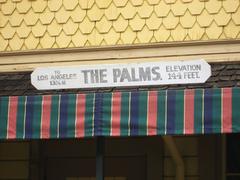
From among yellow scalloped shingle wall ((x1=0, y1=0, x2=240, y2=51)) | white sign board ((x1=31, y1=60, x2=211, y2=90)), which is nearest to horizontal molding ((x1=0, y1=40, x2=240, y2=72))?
yellow scalloped shingle wall ((x1=0, y1=0, x2=240, y2=51))

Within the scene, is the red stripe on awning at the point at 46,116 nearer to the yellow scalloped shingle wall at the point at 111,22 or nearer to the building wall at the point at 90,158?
the yellow scalloped shingle wall at the point at 111,22

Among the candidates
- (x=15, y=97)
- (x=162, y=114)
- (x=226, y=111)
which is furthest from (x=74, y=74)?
(x=226, y=111)

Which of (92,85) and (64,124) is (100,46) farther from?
(64,124)

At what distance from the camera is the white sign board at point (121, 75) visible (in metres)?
8.14

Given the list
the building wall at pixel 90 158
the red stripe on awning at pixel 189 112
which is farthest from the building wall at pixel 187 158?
the red stripe on awning at pixel 189 112

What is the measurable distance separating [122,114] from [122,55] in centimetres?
126

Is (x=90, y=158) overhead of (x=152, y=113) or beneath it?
beneath

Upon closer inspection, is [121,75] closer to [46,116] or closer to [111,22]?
[111,22]

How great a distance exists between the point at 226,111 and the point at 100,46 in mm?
2170

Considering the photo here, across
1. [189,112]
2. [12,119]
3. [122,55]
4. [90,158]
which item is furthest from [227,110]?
[90,158]

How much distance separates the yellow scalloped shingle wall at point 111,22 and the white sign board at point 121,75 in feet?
1.71

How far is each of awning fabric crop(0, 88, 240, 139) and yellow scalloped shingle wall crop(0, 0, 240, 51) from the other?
3.95 feet

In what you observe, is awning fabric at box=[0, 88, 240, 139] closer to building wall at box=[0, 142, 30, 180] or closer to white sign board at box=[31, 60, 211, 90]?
white sign board at box=[31, 60, 211, 90]

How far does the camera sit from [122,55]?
28.7ft
